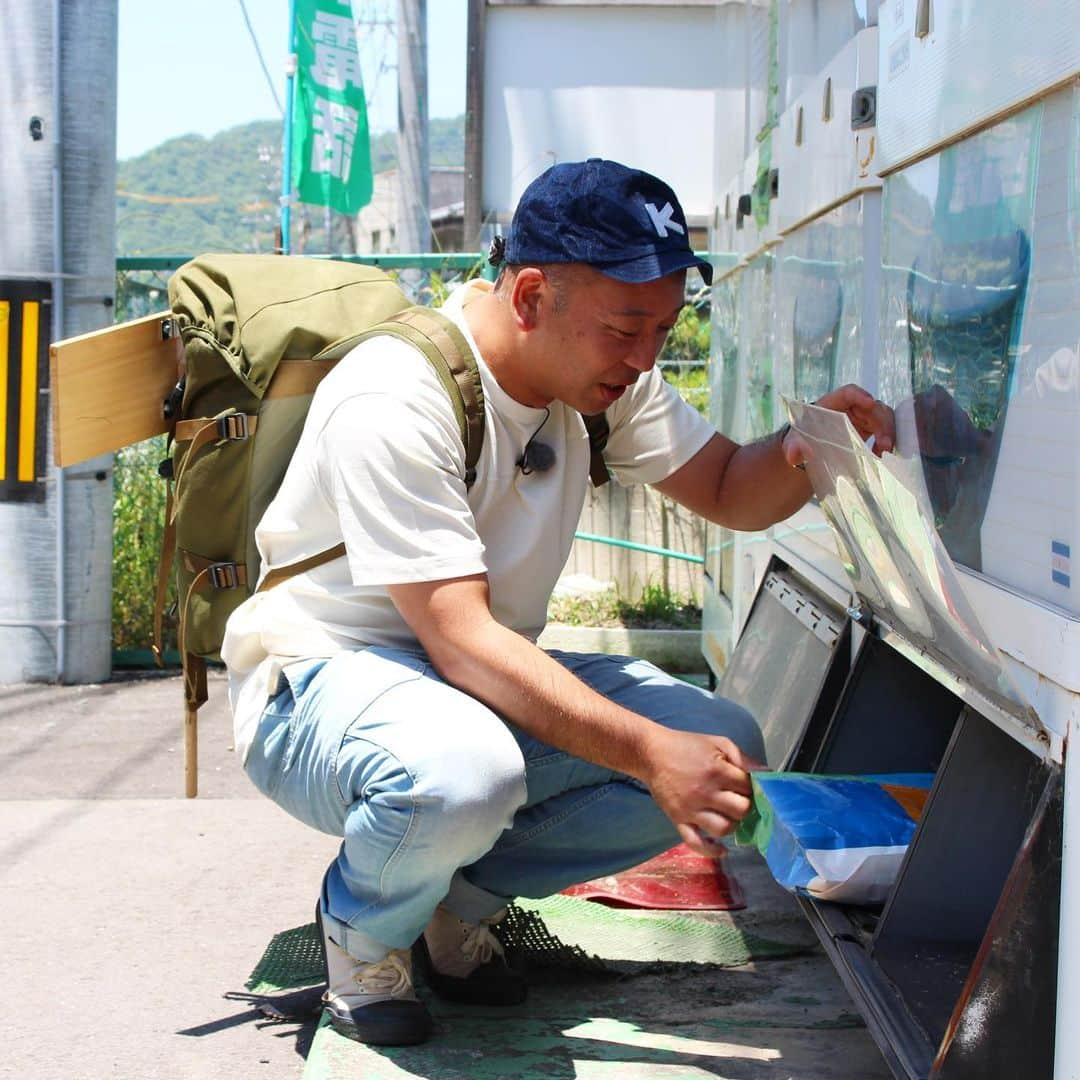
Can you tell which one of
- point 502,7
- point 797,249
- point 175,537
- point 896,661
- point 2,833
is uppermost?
point 502,7

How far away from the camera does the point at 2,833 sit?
376cm

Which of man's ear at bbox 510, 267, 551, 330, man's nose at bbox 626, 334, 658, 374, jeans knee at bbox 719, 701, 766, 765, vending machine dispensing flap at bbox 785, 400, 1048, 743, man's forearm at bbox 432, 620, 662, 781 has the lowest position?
jeans knee at bbox 719, 701, 766, 765

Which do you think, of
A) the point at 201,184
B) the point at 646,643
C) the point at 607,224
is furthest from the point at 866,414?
the point at 201,184

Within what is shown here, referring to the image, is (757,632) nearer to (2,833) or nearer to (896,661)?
(896,661)

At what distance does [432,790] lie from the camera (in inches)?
83.3

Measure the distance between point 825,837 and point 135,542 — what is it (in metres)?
4.31

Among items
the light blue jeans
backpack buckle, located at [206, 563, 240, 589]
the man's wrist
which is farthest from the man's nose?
backpack buckle, located at [206, 563, 240, 589]

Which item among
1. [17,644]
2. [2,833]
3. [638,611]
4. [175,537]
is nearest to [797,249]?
[175,537]

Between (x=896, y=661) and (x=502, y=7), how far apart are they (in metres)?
6.95

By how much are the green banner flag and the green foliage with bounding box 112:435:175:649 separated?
3.01 metres

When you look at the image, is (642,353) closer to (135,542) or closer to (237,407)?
(237,407)

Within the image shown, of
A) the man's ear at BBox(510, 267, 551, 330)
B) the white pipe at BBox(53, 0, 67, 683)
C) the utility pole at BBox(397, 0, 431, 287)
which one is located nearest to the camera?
the man's ear at BBox(510, 267, 551, 330)

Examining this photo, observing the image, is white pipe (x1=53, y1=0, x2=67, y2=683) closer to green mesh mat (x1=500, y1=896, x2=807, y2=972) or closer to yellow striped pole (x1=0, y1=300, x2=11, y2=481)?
yellow striped pole (x1=0, y1=300, x2=11, y2=481)

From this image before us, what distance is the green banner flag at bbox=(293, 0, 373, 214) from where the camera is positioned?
8.20 m
